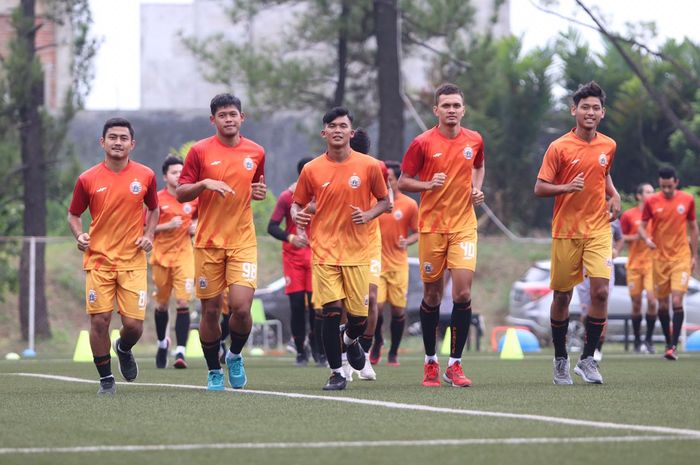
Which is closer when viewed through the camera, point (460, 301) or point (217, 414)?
point (217, 414)

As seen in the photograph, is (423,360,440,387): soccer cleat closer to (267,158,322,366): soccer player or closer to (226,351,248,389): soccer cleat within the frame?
(226,351,248,389): soccer cleat

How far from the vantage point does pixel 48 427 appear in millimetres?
7473

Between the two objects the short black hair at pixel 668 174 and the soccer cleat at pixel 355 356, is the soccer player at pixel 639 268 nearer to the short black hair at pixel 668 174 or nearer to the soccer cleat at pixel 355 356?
the short black hair at pixel 668 174

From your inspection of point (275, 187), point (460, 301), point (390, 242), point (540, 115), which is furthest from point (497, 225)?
point (460, 301)

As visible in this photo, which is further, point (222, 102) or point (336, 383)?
point (336, 383)

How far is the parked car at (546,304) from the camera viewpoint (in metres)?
24.9

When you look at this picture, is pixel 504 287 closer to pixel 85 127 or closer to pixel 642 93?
pixel 642 93

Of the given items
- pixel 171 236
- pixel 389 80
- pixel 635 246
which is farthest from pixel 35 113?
pixel 635 246

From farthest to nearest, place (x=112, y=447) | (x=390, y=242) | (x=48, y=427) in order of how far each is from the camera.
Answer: (x=390, y=242), (x=48, y=427), (x=112, y=447)

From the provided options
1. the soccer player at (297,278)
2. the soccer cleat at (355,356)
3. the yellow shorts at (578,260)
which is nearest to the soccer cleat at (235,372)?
the soccer cleat at (355,356)

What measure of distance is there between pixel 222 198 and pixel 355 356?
1864 mm

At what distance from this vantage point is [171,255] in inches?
604

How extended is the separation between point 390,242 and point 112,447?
9336mm

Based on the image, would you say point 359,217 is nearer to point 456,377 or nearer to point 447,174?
point 447,174
